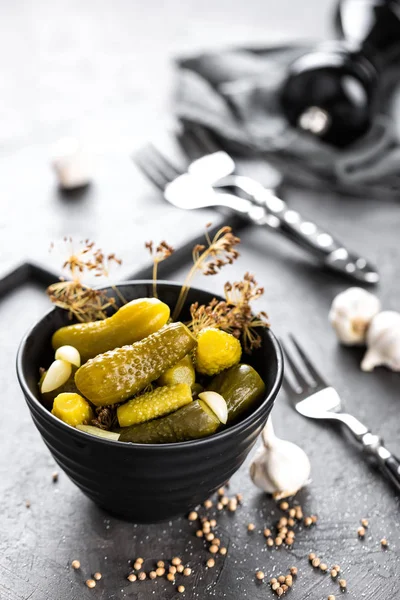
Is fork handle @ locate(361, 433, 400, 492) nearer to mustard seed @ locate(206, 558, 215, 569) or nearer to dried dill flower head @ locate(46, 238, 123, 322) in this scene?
mustard seed @ locate(206, 558, 215, 569)

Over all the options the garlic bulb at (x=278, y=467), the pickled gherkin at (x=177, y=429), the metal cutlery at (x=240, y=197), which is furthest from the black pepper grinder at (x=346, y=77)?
the pickled gherkin at (x=177, y=429)

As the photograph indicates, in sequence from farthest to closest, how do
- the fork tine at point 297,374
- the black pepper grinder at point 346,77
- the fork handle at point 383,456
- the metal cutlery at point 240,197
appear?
the black pepper grinder at point 346,77 → the metal cutlery at point 240,197 → the fork tine at point 297,374 → the fork handle at point 383,456

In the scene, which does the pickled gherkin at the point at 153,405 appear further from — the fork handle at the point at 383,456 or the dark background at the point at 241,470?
the fork handle at the point at 383,456

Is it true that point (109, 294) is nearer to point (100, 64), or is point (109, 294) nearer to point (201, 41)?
point (201, 41)

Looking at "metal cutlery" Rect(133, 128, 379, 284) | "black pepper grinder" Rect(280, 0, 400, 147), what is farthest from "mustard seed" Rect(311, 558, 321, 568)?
"black pepper grinder" Rect(280, 0, 400, 147)

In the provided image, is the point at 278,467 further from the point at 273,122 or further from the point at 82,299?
the point at 273,122

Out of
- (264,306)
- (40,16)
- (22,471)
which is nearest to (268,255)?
(264,306)
